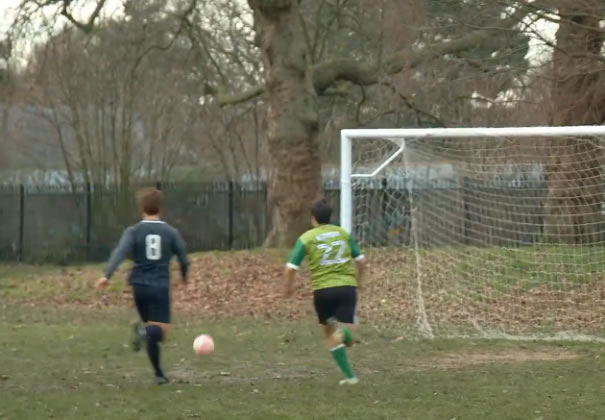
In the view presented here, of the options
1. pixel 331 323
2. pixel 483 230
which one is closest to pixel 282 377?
pixel 331 323

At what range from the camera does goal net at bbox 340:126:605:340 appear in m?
13.2

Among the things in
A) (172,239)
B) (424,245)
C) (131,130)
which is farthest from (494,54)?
(131,130)

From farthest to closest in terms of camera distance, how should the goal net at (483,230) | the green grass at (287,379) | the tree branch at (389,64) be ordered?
the tree branch at (389,64)
the goal net at (483,230)
the green grass at (287,379)

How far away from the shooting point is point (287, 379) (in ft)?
32.2

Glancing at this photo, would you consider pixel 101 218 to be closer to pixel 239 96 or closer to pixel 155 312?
pixel 239 96

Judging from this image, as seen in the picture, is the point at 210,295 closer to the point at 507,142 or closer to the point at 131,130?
the point at 507,142

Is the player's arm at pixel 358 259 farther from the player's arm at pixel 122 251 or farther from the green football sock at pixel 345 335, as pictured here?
the player's arm at pixel 122 251

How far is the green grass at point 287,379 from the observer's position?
8117mm

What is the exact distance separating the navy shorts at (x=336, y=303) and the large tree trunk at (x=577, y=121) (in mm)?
6059

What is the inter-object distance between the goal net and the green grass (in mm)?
1050

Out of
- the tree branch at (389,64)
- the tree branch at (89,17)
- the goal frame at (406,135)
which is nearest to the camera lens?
the goal frame at (406,135)

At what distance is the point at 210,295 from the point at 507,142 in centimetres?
579

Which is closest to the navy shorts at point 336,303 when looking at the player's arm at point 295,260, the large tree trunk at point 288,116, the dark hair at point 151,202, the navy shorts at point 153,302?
the player's arm at point 295,260

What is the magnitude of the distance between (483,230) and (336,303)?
23.4ft
